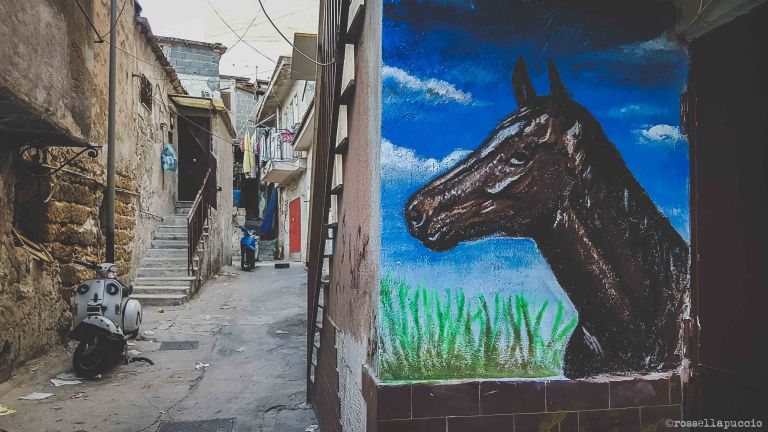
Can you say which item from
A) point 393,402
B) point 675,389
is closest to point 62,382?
point 393,402

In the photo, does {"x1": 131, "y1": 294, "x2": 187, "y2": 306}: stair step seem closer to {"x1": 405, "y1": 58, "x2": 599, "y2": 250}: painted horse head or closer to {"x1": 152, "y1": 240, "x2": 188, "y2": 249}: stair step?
{"x1": 152, "y1": 240, "x2": 188, "y2": 249}: stair step

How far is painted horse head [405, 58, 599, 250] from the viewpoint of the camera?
8.78 feet

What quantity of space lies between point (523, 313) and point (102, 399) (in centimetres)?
453

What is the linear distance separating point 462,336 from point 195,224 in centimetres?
1057

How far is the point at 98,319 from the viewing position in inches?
232

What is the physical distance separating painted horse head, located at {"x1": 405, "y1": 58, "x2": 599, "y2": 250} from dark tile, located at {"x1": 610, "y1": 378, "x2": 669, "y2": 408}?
0.99 meters

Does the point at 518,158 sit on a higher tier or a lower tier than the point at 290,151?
lower

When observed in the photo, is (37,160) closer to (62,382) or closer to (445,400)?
(62,382)

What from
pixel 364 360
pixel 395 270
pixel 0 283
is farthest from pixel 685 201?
pixel 0 283

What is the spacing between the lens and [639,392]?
2.89 meters

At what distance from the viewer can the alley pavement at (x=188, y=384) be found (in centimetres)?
471

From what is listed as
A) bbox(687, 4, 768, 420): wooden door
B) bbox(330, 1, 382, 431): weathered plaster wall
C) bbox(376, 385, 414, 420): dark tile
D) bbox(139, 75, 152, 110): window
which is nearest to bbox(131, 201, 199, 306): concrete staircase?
bbox(139, 75, 152, 110): window

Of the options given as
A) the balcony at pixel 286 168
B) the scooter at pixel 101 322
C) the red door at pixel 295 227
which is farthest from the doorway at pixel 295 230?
the scooter at pixel 101 322

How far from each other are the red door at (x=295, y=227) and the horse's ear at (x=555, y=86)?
62.1 ft
